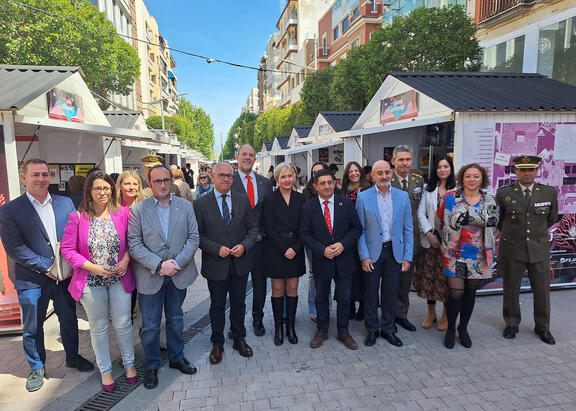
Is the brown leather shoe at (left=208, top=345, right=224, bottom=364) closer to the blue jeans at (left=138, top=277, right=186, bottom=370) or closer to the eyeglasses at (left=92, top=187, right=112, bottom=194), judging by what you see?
the blue jeans at (left=138, top=277, right=186, bottom=370)

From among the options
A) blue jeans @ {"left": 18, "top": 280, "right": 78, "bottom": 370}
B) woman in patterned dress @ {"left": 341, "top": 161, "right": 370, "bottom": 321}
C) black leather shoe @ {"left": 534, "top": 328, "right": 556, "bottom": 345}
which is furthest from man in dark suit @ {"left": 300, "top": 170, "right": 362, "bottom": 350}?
blue jeans @ {"left": 18, "top": 280, "right": 78, "bottom": 370}

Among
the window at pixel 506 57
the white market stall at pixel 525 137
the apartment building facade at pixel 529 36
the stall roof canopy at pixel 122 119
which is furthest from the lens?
the window at pixel 506 57

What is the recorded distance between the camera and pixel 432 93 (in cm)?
622

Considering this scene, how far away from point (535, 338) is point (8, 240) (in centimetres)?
542

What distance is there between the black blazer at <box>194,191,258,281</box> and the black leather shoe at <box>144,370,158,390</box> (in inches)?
38.0

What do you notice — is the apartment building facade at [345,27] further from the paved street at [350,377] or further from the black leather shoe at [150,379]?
the black leather shoe at [150,379]

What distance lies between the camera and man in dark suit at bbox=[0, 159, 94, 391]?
3.04 meters

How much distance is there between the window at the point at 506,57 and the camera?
42.5ft

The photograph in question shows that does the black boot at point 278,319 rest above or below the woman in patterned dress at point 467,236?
below

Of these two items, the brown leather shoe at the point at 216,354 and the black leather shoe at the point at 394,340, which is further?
the black leather shoe at the point at 394,340

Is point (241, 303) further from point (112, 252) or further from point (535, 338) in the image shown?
point (535, 338)

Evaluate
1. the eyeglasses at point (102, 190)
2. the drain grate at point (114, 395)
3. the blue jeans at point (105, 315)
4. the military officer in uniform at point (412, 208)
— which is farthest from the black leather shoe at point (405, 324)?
the eyeglasses at point (102, 190)

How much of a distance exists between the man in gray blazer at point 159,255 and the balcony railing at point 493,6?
14.6m

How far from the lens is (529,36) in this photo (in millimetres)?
Result: 12297
